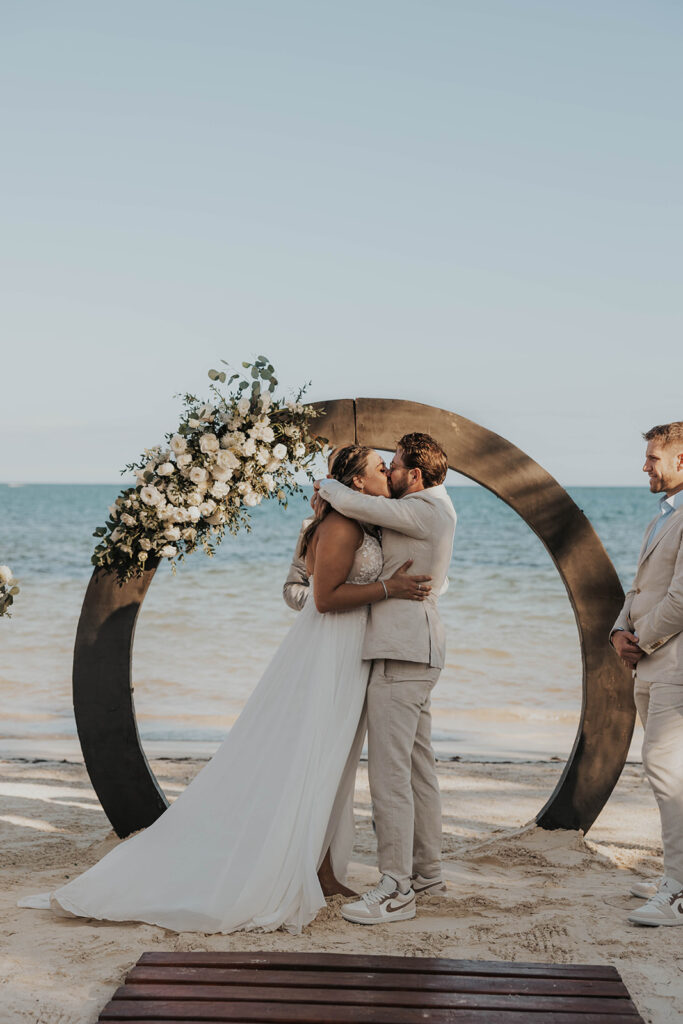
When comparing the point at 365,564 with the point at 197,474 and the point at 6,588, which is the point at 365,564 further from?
the point at 6,588

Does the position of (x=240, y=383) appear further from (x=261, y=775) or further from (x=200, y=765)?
(x=200, y=765)

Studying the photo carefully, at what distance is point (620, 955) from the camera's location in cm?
355

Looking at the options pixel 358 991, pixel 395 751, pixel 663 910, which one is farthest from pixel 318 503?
pixel 663 910

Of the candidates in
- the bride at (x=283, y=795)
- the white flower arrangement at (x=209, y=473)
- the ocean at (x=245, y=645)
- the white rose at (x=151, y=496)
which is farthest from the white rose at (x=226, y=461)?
the ocean at (x=245, y=645)

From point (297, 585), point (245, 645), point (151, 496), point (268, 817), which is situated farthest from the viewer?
point (245, 645)

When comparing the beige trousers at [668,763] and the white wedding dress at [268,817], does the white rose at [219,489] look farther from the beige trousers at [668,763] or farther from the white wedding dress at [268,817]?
the beige trousers at [668,763]

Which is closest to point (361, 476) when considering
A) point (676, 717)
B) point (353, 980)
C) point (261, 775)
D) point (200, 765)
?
point (261, 775)

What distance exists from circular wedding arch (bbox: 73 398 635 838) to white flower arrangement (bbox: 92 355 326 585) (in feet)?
0.83

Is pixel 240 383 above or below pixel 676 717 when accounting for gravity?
above

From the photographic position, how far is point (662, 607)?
4.06 metres

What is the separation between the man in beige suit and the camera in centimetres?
400

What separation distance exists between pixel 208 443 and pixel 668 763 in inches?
96.1

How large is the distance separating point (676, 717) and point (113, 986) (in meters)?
2.43

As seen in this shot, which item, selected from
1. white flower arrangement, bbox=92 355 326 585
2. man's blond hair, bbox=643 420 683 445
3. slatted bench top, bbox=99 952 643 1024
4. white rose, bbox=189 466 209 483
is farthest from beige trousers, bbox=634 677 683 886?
white rose, bbox=189 466 209 483
